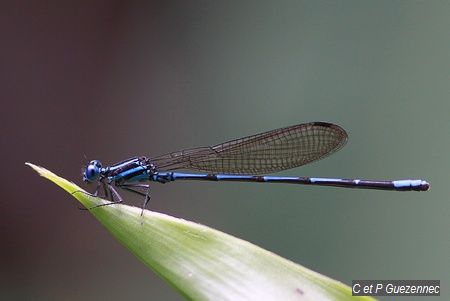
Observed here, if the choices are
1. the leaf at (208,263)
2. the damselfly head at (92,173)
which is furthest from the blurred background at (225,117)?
→ the leaf at (208,263)

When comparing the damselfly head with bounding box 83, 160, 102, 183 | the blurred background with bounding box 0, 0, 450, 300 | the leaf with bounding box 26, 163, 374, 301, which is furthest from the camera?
the blurred background with bounding box 0, 0, 450, 300

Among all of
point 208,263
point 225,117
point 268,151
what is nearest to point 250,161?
point 268,151

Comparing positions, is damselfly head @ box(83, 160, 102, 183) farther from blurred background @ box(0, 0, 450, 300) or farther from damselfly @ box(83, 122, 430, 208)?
blurred background @ box(0, 0, 450, 300)

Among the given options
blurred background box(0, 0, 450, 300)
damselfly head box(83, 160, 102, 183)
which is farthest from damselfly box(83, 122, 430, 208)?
blurred background box(0, 0, 450, 300)

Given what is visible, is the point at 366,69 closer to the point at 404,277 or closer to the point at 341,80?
the point at 341,80

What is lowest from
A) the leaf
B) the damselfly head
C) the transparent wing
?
the leaf

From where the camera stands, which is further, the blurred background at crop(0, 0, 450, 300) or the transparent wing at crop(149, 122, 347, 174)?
the blurred background at crop(0, 0, 450, 300)

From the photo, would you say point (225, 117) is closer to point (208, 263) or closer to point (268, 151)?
point (268, 151)

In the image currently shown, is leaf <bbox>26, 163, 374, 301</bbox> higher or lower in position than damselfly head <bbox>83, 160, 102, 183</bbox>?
lower
